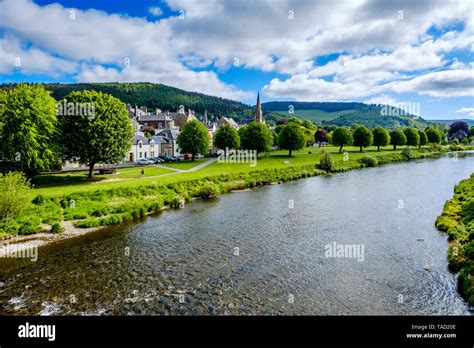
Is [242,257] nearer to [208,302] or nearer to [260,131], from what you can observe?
[208,302]

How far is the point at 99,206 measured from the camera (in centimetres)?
3328

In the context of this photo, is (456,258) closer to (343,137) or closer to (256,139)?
(256,139)

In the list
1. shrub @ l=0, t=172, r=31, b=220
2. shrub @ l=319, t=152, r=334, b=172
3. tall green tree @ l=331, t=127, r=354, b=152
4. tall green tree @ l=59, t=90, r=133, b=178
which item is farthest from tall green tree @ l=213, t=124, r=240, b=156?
shrub @ l=0, t=172, r=31, b=220

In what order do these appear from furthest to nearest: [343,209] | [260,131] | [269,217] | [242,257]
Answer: [260,131]
[343,209]
[269,217]
[242,257]

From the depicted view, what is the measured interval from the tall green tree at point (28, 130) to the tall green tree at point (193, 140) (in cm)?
3632

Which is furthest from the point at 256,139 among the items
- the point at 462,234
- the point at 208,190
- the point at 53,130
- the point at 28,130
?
the point at 462,234

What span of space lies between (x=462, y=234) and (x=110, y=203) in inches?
1260

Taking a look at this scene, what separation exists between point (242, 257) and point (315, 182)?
36.0 metres

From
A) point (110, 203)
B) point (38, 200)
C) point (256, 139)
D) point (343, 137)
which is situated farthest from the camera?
point (343, 137)

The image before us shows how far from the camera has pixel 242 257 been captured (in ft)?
72.1

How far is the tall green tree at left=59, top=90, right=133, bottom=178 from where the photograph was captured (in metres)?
44.2

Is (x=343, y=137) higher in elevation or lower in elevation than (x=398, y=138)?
lower

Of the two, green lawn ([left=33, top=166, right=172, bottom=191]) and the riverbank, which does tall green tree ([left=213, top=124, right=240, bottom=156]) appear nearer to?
the riverbank
